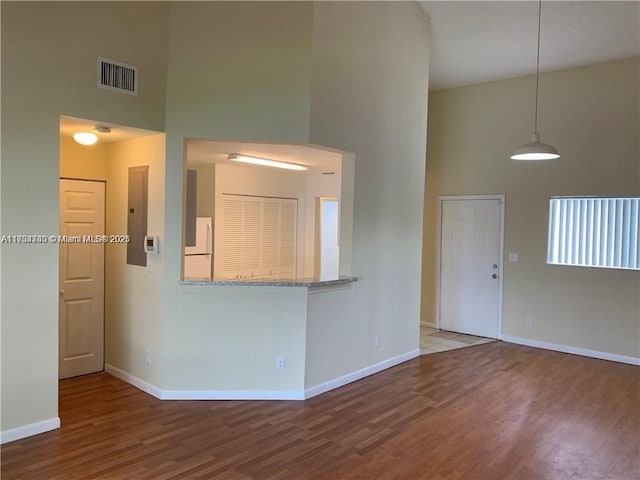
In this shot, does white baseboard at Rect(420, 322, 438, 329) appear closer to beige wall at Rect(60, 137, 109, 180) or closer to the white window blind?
the white window blind

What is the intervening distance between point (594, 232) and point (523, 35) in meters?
2.45

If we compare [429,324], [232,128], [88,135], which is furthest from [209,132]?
[429,324]

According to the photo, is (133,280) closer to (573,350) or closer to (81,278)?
(81,278)

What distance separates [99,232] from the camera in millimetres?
4531

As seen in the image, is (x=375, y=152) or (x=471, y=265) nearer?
(x=375, y=152)

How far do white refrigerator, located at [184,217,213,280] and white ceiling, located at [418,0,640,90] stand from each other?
11.1 feet

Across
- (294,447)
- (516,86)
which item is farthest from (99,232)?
(516,86)

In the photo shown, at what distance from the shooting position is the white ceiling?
174 inches

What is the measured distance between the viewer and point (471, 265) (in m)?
6.49

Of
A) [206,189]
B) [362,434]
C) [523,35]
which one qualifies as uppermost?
[523,35]

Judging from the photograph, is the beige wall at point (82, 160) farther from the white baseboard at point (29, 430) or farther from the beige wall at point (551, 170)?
the beige wall at point (551, 170)

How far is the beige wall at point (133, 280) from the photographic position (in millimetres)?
3906

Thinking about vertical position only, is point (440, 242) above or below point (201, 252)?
above

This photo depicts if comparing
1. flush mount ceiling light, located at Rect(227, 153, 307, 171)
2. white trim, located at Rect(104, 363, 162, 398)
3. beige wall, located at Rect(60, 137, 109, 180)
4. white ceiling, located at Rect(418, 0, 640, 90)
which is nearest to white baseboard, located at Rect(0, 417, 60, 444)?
white trim, located at Rect(104, 363, 162, 398)
